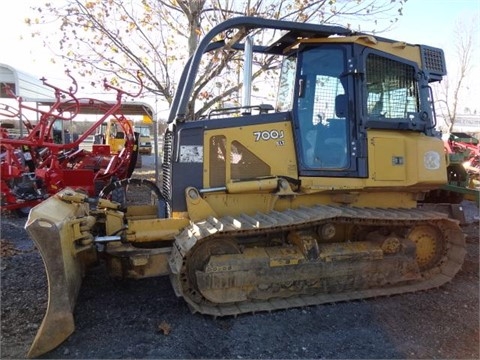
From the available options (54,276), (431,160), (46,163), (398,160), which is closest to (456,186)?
(431,160)

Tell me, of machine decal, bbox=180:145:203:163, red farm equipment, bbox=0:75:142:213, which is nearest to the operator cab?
machine decal, bbox=180:145:203:163

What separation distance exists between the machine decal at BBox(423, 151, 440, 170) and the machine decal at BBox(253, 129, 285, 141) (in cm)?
160

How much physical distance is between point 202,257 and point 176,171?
0.93 metres

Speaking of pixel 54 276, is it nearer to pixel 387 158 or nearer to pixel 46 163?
pixel 387 158

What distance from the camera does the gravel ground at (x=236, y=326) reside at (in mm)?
3297

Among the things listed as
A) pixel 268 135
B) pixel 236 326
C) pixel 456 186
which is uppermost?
pixel 268 135

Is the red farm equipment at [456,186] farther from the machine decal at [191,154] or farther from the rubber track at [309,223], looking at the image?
the machine decal at [191,154]

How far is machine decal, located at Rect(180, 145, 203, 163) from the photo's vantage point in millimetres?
4273

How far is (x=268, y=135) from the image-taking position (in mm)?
4371

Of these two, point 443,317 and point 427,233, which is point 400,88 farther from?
point 443,317

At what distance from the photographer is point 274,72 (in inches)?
360

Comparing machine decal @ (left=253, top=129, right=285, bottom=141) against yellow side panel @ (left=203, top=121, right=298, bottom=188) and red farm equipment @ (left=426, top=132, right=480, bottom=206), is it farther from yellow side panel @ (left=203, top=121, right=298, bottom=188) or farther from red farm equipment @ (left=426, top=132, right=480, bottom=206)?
red farm equipment @ (left=426, top=132, right=480, bottom=206)

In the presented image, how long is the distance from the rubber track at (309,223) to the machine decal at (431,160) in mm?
503

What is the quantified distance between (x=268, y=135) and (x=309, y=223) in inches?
40.2
